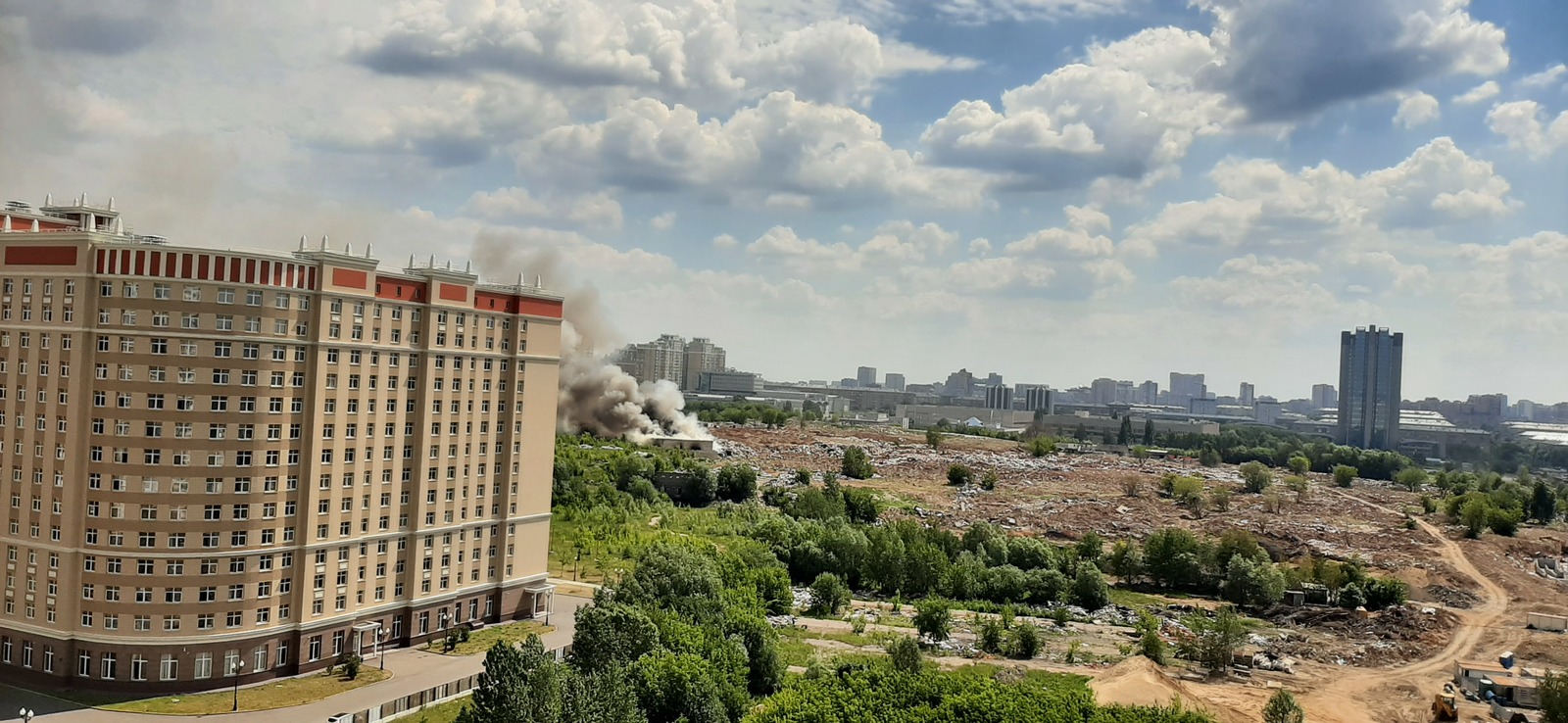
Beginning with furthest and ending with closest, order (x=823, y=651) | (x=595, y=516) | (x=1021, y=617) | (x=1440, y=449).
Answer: (x=1440, y=449), (x=595, y=516), (x=1021, y=617), (x=823, y=651)

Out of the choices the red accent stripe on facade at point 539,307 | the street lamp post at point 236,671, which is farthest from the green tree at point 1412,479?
the street lamp post at point 236,671

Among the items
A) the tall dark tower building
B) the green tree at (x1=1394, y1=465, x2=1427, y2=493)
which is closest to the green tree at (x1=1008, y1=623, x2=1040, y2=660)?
the green tree at (x1=1394, y1=465, x2=1427, y2=493)

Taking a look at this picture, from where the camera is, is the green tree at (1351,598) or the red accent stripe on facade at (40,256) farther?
the green tree at (1351,598)

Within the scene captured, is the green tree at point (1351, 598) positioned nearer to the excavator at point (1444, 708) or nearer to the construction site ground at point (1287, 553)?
the construction site ground at point (1287, 553)

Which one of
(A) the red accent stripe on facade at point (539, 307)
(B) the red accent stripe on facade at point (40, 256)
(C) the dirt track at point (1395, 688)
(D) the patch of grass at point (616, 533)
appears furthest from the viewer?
(D) the patch of grass at point (616, 533)

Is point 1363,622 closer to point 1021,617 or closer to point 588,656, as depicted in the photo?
point 1021,617

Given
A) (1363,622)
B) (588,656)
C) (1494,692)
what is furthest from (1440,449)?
(588,656)

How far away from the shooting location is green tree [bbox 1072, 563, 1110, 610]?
57.1 meters

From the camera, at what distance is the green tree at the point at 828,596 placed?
52375mm

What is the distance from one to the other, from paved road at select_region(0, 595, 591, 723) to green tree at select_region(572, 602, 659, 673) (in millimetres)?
7433

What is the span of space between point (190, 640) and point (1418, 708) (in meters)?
46.7

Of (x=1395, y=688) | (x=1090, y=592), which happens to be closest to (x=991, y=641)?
(x=1090, y=592)

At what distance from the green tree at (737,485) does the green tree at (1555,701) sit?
5700cm

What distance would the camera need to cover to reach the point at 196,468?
3500 cm
